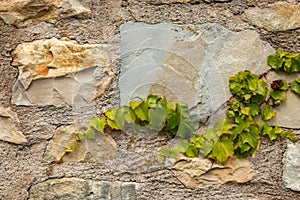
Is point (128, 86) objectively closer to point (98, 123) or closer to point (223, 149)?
point (98, 123)

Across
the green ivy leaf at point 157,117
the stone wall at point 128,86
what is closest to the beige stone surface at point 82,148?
the stone wall at point 128,86

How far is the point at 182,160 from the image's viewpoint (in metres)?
1.28

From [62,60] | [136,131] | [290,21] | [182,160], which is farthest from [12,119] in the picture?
[290,21]

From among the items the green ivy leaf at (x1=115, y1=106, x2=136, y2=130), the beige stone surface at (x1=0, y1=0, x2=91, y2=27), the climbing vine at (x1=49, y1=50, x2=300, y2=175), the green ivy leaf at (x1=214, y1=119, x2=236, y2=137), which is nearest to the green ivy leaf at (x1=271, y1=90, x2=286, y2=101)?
the climbing vine at (x1=49, y1=50, x2=300, y2=175)

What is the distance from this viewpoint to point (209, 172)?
4.19 ft

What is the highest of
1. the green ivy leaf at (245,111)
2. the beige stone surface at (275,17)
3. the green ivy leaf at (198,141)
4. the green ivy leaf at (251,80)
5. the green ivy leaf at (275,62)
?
the beige stone surface at (275,17)

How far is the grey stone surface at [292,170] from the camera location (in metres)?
1.28

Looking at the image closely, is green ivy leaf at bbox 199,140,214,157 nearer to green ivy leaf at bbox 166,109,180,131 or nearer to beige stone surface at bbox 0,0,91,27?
green ivy leaf at bbox 166,109,180,131

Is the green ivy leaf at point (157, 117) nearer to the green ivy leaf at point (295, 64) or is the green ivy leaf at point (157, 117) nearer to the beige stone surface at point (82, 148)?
the beige stone surface at point (82, 148)

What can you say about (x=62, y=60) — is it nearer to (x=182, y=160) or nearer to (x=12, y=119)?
(x=12, y=119)

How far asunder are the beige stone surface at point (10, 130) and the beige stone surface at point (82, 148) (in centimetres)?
8

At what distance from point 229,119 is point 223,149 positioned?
0.24 feet

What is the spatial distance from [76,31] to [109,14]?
0.31ft

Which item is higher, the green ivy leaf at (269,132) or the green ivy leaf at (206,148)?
the green ivy leaf at (269,132)
